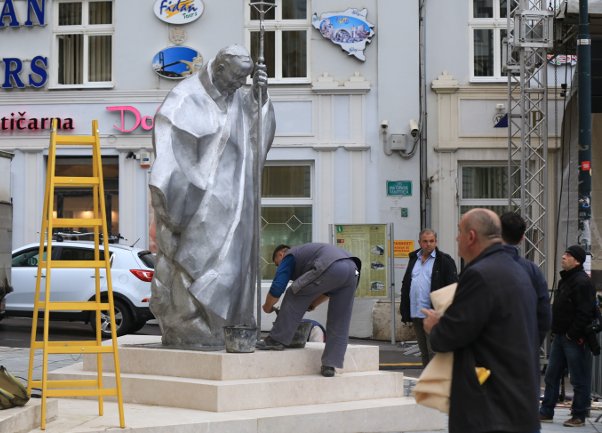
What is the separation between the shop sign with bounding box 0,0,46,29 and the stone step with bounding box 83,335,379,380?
534 inches

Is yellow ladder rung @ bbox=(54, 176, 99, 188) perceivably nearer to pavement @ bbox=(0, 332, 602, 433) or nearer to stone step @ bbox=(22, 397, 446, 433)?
stone step @ bbox=(22, 397, 446, 433)

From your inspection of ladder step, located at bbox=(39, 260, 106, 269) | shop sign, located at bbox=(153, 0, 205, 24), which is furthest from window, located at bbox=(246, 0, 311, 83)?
ladder step, located at bbox=(39, 260, 106, 269)

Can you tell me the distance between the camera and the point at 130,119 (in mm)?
22141

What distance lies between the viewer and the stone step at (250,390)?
8680 millimetres

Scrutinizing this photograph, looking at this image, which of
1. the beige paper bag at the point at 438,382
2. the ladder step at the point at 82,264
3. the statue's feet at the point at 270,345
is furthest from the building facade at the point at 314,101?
the beige paper bag at the point at 438,382

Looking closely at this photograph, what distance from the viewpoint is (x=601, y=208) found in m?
18.0

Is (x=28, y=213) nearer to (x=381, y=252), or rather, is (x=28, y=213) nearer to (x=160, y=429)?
(x=381, y=252)

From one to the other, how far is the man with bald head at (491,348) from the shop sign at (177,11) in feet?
57.0

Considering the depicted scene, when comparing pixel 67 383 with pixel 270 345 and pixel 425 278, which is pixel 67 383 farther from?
pixel 425 278

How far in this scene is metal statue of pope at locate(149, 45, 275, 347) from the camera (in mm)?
9758

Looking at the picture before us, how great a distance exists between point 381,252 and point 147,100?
570 centimetres

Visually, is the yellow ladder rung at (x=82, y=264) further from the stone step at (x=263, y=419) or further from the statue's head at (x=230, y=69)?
the statue's head at (x=230, y=69)

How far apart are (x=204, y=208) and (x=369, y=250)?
30.7 feet

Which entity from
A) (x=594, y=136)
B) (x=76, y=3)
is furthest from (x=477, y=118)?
(x=76, y=3)
